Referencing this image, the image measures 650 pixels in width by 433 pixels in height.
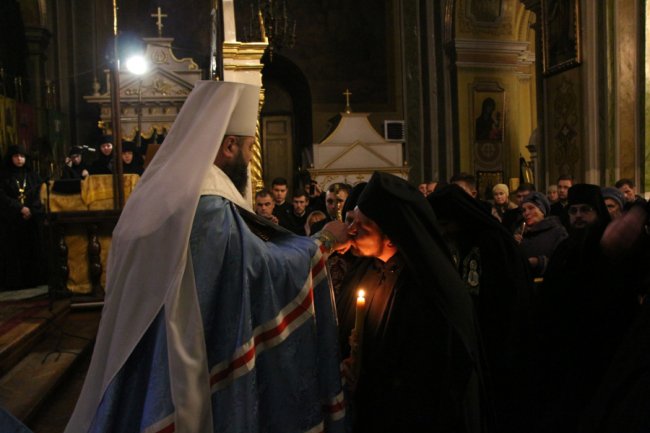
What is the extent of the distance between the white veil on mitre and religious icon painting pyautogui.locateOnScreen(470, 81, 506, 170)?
1395cm

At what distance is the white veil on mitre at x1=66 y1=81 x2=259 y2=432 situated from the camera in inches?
94.3

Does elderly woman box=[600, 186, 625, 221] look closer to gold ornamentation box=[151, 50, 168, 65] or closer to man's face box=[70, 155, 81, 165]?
man's face box=[70, 155, 81, 165]

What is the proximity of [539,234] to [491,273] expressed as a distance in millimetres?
2684

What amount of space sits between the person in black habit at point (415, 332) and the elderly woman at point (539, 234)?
11.1ft

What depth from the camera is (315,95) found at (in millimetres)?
17172

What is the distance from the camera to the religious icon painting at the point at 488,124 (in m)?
15.9

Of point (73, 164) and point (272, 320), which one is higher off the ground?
point (73, 164)

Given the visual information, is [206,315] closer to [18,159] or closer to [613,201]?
[613,201]

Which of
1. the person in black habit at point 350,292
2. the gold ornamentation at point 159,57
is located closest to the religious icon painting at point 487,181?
the gold ornamentation at point 159,57

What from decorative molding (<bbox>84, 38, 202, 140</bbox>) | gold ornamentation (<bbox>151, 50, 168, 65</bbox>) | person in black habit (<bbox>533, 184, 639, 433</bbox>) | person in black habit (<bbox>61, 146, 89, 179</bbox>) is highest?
gold ornamentation (<bbox>151, 50, 168, 65</bbox>)

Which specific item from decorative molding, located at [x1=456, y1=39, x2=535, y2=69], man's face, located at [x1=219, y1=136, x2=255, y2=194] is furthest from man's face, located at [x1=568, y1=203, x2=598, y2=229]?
decorative molding, located at [x1=456, y1=39, x2=535, y2=69]

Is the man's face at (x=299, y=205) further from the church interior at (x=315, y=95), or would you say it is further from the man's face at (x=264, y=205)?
the man's face at (x=264, y=205)

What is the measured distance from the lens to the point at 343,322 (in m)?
2.78

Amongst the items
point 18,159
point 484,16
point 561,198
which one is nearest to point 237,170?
point 561,198
